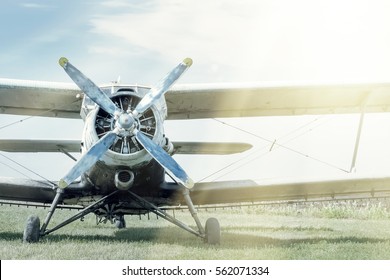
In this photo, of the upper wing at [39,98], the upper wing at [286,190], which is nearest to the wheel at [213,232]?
the upper wing at [286,190]

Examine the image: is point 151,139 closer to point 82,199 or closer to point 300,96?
point 82,199

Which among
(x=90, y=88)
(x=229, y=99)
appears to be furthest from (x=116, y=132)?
(x=229, y=99)

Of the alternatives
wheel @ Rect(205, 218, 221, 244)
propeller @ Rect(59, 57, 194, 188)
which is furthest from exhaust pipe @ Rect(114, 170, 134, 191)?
wheel @ Rect(205, 218, 221, 244)
